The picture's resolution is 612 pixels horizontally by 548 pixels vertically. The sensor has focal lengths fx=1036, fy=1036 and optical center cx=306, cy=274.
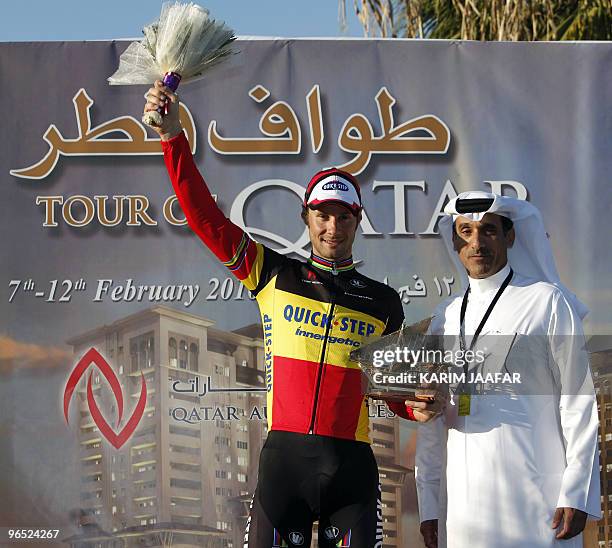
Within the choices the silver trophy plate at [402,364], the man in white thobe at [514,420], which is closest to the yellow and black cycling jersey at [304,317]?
the silver trophy plate at [402,364]

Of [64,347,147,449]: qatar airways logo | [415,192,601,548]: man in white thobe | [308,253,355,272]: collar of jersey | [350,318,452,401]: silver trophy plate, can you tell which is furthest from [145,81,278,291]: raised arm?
[64,347,147,449]: qatar airways logo

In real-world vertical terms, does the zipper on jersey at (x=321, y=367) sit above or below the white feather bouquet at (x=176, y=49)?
below

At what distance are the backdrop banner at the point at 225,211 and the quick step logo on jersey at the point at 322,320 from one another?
1161mm

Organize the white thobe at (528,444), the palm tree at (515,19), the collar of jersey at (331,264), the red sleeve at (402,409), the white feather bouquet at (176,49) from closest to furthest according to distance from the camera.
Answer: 1. the white thobe at (528,444)
2. the white feather bouquet at (176,49)
3. the red sleeve at (402,409)
4. the collar of jersey at (331,264)
5. the palm tree at (515,19)

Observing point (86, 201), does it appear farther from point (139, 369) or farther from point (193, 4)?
point (193, 4)

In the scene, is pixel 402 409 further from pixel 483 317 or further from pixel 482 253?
pixel 482 253

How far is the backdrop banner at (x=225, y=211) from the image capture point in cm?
449

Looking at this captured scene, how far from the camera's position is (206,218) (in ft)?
10.9

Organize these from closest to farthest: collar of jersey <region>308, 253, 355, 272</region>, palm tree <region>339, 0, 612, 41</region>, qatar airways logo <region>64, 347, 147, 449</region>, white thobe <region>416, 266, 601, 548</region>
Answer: white thobe <region>416, 266, 601, 548</region> → collar of jersey <region>308, 253, 355, 272</region> → qatar airways logo <region>64, 347, 147, 449</region> → palm tree <region>339, 0, 612, 41</region>

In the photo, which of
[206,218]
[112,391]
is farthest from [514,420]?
[112,391]

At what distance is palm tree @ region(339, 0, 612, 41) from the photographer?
8082 millimetres

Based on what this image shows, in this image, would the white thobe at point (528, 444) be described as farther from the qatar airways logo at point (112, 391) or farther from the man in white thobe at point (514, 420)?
the qatar airways logo at point (112, 391)

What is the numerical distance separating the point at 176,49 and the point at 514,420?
5.09 ft

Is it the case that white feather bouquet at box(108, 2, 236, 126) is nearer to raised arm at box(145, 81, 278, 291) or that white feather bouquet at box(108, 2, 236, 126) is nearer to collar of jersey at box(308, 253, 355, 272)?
raised arm at box(145, 81, 278, 291)
